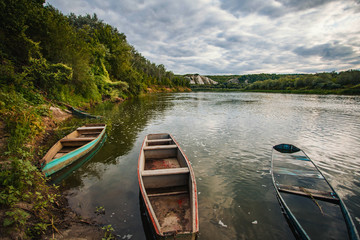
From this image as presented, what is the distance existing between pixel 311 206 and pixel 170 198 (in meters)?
5.29

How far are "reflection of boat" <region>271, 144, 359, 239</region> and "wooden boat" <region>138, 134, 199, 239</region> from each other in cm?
285

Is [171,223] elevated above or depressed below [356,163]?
above

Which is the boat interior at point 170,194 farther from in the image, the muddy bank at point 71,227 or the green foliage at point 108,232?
the muddy bank at point 71,227

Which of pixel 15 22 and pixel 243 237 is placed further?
pixel 15 22

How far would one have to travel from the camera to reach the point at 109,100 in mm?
37312

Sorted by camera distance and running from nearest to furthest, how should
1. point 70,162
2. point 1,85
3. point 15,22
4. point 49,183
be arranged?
point 49,183 → point 70,162 → point 1,85 → point 15,22

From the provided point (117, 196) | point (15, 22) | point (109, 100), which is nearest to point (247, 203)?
point (117, 196)

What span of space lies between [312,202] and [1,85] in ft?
68.1

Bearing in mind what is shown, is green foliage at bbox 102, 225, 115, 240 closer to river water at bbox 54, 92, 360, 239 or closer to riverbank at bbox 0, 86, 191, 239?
riverbank at bbox 0, 86, 191, 239

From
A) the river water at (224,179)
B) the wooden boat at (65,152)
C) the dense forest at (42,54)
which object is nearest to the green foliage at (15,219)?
the river water at (224,179)

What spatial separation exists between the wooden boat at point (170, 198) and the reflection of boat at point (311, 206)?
2.85 meters

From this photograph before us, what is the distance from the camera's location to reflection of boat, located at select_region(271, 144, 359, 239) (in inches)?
188

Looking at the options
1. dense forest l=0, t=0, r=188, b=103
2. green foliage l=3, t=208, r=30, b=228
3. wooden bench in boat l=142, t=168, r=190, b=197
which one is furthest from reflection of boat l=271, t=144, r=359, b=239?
dense forest l=0, t=0, r=188, b=103

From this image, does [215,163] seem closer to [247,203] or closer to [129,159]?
[247,203]
